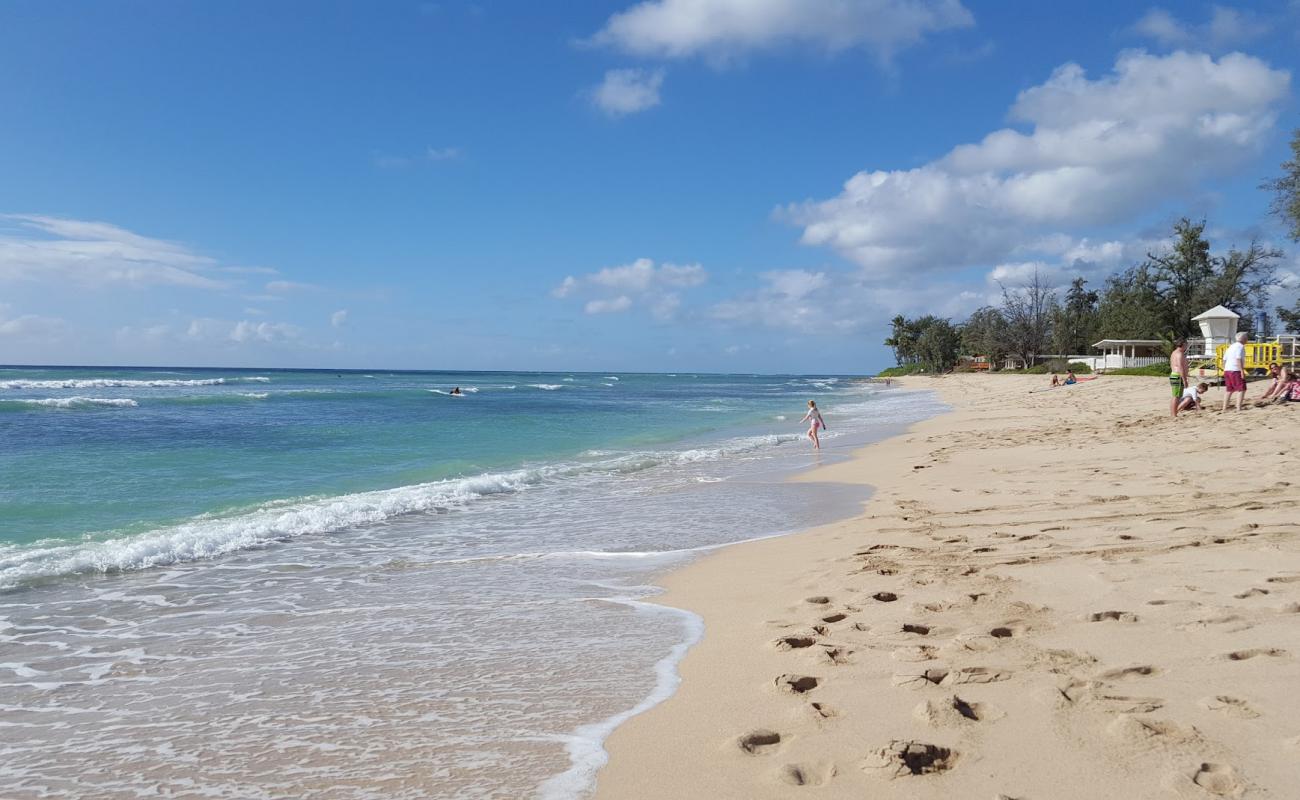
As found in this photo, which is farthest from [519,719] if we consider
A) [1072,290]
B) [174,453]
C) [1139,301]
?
[1072,290]

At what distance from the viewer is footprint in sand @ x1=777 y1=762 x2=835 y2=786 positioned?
2.79 m

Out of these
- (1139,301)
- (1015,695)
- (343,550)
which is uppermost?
(1139,301)

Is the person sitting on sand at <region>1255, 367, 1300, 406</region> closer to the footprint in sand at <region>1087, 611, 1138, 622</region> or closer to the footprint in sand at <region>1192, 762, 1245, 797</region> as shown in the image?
the footprint in sand at <region>1087, 611, 1138, 622</region>

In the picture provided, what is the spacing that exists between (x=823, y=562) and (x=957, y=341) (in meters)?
108

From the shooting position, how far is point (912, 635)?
428 cm

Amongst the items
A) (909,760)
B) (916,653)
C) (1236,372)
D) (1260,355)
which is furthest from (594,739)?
(1260,355)

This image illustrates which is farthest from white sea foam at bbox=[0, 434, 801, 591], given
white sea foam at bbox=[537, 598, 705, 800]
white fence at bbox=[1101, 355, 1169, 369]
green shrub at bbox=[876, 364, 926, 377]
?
green shrub at bbox=[876, 364, 926, 377]

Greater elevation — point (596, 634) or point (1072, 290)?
point (1072, 290)

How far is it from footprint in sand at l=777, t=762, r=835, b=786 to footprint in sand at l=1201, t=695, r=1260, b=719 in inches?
63.0

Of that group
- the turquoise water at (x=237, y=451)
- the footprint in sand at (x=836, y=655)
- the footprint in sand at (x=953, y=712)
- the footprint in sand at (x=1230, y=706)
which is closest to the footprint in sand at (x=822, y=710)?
the footprint in sand at (x=953, y=712)

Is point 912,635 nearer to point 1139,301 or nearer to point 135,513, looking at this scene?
point 135,513

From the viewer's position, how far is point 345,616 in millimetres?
5742

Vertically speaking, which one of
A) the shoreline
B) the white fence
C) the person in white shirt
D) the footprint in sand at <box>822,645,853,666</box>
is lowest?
the shoreline

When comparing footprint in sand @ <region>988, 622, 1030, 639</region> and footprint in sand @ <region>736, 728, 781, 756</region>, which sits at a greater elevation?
footprint in sand @ <region>988, 622, 1030, 639</region>
